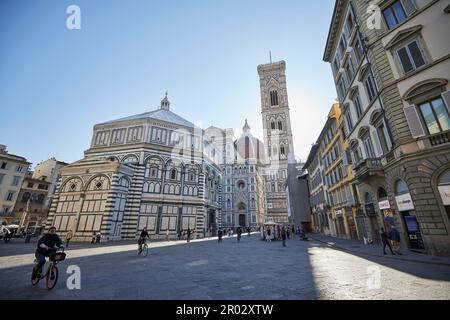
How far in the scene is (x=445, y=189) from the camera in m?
9.45

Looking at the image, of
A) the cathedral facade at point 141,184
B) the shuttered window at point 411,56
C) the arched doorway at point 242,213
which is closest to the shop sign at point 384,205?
the shuttered window at point 411,56

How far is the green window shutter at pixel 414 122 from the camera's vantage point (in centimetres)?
1038

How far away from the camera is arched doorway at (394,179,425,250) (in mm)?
10734

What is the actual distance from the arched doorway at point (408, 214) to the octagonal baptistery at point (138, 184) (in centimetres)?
2313

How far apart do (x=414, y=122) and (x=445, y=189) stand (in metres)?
3.53

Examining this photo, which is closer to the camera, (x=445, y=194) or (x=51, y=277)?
(x=51, y=277)

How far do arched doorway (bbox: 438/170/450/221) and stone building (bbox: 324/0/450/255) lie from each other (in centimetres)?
3

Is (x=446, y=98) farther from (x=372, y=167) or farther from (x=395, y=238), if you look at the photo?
(x=395, y=238)

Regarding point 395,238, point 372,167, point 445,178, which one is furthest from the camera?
point 372,167

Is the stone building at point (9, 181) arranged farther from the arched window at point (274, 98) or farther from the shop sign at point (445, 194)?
the arched window at point (274, 98)

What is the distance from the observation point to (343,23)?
17.5 meters

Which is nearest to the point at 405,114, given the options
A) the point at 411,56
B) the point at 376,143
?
the point at 376,143

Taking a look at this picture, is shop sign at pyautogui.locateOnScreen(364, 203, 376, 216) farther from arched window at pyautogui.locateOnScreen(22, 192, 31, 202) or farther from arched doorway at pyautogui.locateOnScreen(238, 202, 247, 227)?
arched window at pyautogui.locateOnScreen(22, 192, 31, 202)

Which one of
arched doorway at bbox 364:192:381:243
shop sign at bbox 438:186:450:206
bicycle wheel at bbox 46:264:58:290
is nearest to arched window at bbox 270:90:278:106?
arched doorway at bbox 364:192:381:243
